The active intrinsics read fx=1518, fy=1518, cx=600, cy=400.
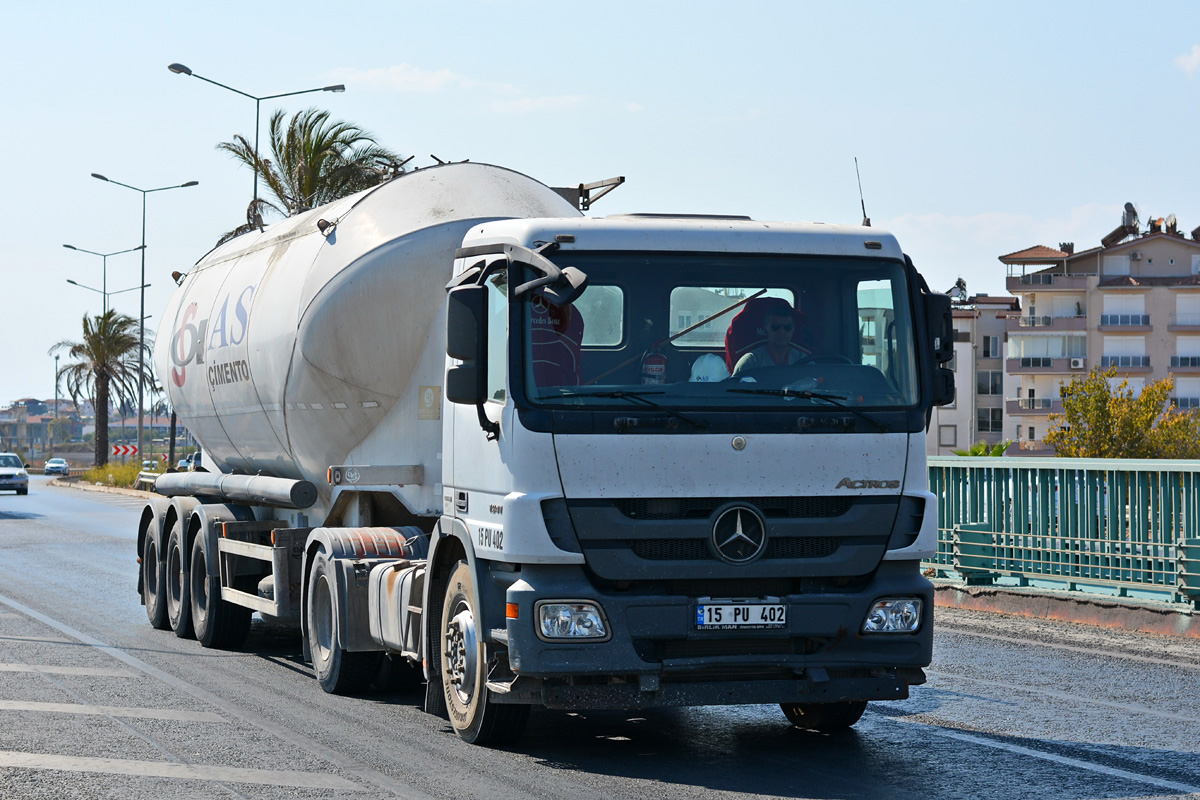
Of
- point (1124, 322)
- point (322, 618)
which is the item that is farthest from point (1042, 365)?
point (322, 618)

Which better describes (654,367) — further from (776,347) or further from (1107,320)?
(1107,320)

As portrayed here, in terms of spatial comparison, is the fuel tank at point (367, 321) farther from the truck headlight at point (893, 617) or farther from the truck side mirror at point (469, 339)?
the truck headlight at point (893, 617)

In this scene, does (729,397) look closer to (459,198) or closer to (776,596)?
(776,596)

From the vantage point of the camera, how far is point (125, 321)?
67688 millimetres

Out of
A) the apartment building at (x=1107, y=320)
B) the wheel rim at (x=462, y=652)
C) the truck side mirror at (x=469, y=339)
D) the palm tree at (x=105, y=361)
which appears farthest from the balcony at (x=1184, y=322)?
the truck side mirror at (x=469, y=339)

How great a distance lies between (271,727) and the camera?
8531 mm

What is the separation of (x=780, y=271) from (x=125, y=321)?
64.0 meters

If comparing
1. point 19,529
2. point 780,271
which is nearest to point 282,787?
point 780,271

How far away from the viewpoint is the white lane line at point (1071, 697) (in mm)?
8984

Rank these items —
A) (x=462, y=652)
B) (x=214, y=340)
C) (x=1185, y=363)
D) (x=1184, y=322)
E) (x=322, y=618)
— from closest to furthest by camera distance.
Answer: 1. (x=462, y=652)
2. (x=322, y=618)
3. (x=214, y=340)
4. (x=1184, y=322)
5. (x=1185, y=363)

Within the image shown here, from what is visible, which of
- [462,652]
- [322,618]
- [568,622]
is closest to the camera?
[568,622]

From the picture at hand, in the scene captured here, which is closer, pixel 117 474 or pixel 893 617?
pixel 893 617

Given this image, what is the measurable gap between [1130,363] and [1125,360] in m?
0.37

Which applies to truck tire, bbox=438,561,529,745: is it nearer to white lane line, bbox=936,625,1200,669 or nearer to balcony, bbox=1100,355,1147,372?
white lane line, bbox=936,625,1200,669
